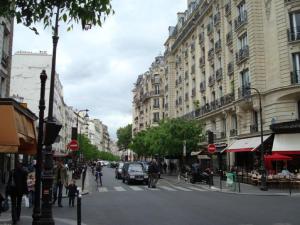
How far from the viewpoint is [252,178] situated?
97.2 feet

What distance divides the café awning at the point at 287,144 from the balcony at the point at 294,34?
22.3 feet

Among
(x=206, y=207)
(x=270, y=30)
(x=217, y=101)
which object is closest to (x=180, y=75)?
(x=217, y=101)

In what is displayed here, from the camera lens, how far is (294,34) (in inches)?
1233

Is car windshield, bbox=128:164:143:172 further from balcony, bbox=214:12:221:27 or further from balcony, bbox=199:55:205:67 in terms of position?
balcony, bbox=199:55:205:67

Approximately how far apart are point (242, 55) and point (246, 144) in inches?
308

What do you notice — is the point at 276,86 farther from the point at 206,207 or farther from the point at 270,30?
the point at 206,207

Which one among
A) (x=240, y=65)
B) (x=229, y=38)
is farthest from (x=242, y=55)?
(x=229, y=38)

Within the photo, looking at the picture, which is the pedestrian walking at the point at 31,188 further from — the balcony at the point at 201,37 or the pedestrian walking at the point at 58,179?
the balcony at the point at 201,37

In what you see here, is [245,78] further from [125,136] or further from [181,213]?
[125,136]

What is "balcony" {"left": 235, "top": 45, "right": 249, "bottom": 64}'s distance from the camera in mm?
35903

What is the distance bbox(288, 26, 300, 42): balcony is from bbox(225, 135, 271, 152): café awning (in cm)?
721

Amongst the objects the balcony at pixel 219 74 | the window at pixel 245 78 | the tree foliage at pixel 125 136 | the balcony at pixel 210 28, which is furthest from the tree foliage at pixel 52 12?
the tree foliage at pixel 125 136

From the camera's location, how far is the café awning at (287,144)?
2973 centimetres

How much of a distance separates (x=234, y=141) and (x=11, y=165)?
1865 cm
